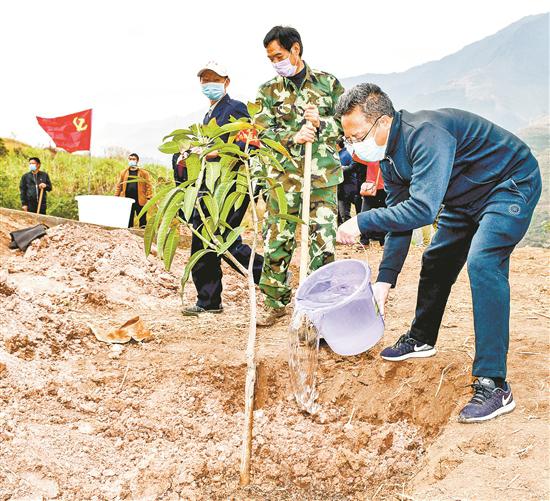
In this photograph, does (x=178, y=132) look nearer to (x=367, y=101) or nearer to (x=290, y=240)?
(x=367, y=101)

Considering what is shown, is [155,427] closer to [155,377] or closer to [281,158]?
[155,377]

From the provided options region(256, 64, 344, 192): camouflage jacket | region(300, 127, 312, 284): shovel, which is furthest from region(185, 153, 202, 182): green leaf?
region(256, 64, 344, 192): camouflage jacket

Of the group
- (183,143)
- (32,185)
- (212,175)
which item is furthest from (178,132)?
(32,185)

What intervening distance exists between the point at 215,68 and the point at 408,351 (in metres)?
2.02

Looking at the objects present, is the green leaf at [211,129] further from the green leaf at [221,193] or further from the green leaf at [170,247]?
the green leaf at [170,247]

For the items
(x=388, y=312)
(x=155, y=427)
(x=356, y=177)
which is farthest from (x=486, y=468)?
(x=356, y=177)

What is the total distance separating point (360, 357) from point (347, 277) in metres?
0.48

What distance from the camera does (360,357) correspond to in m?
2.54

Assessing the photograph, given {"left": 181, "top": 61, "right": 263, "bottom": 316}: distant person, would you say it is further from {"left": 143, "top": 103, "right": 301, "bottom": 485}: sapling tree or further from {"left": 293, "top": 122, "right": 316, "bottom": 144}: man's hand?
{"left": 143, "top": 103, "right": 301, "bottom": 485}: sapling tree

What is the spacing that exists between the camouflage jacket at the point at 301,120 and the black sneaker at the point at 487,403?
1.32m

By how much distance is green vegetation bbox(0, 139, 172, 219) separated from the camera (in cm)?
859

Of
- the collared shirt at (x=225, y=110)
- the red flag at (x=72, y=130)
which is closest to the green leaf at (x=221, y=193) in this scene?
the collared shirt at (x=225, y=110)

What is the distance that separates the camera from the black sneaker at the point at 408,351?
240 cm

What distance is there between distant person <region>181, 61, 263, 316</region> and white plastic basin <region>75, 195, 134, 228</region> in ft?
5.15
